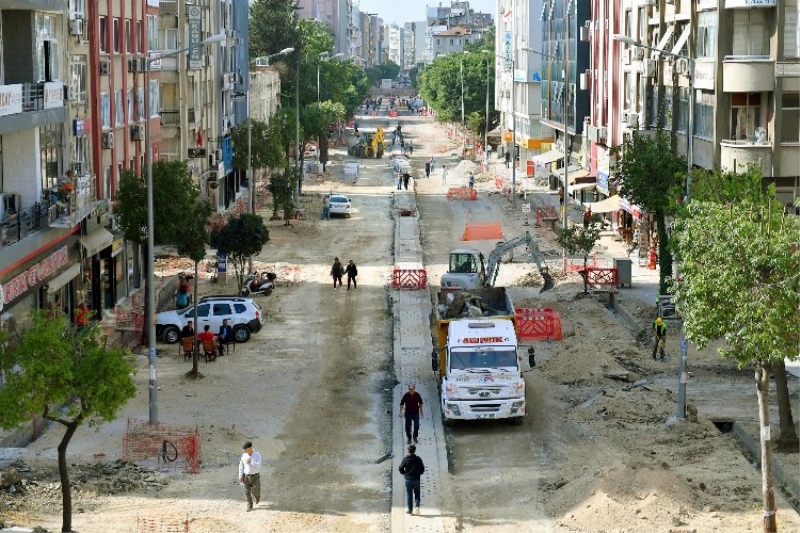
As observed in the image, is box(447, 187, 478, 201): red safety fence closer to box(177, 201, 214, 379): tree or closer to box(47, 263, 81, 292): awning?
box(177, 201, 214, 379): tree

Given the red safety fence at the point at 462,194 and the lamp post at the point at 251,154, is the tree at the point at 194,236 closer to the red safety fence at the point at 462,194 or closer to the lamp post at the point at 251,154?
the lamp post at the point at 251,154

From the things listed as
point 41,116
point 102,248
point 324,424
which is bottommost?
Result: point 324,424

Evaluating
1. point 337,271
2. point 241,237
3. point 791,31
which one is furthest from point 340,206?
point 791,31

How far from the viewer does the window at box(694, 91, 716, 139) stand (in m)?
47.9

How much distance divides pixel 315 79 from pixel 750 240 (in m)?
110

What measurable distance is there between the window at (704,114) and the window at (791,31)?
328 centimetres

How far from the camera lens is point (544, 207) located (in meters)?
80.8

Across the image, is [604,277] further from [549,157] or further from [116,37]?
[549,157]

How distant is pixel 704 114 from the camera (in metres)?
49.1

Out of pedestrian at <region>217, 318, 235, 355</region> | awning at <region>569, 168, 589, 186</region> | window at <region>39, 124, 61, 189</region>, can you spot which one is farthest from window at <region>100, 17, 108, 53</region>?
awning at <region>569, 168, 589, 186</region>

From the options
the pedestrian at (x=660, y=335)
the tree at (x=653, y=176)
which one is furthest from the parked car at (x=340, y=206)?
the pedestrian at (x=660, y=335)

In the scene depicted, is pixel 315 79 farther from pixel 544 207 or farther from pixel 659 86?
pixel 659 86

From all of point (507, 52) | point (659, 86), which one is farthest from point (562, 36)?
point (659, 86)

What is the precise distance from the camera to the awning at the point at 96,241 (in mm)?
42966
